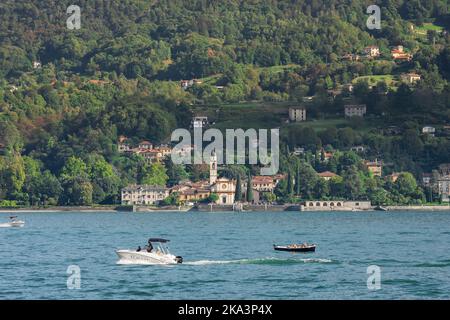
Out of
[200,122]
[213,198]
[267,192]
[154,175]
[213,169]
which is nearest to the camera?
[213,198]

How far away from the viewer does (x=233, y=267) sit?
2173 inches

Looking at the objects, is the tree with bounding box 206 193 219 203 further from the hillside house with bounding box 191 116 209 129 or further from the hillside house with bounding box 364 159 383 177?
the hillside house with bounding box 191 116 209 129

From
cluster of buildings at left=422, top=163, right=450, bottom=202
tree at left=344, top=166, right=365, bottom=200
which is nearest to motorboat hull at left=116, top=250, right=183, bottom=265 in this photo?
tree at left=344, top=166, right=365, bottom=200

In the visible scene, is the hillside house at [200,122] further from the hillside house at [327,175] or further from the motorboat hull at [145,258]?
the motorboat hull at [145,258]

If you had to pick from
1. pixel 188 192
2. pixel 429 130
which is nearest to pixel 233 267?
pixel 188 192

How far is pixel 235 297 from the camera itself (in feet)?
147

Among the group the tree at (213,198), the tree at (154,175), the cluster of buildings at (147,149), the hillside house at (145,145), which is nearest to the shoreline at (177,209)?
the tree at (213,198)

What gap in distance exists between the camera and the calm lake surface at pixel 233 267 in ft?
152

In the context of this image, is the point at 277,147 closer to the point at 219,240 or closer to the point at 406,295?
the point at 219,240

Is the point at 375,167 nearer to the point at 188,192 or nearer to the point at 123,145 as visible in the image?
the point at 188,192

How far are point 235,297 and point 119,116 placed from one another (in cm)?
15576
